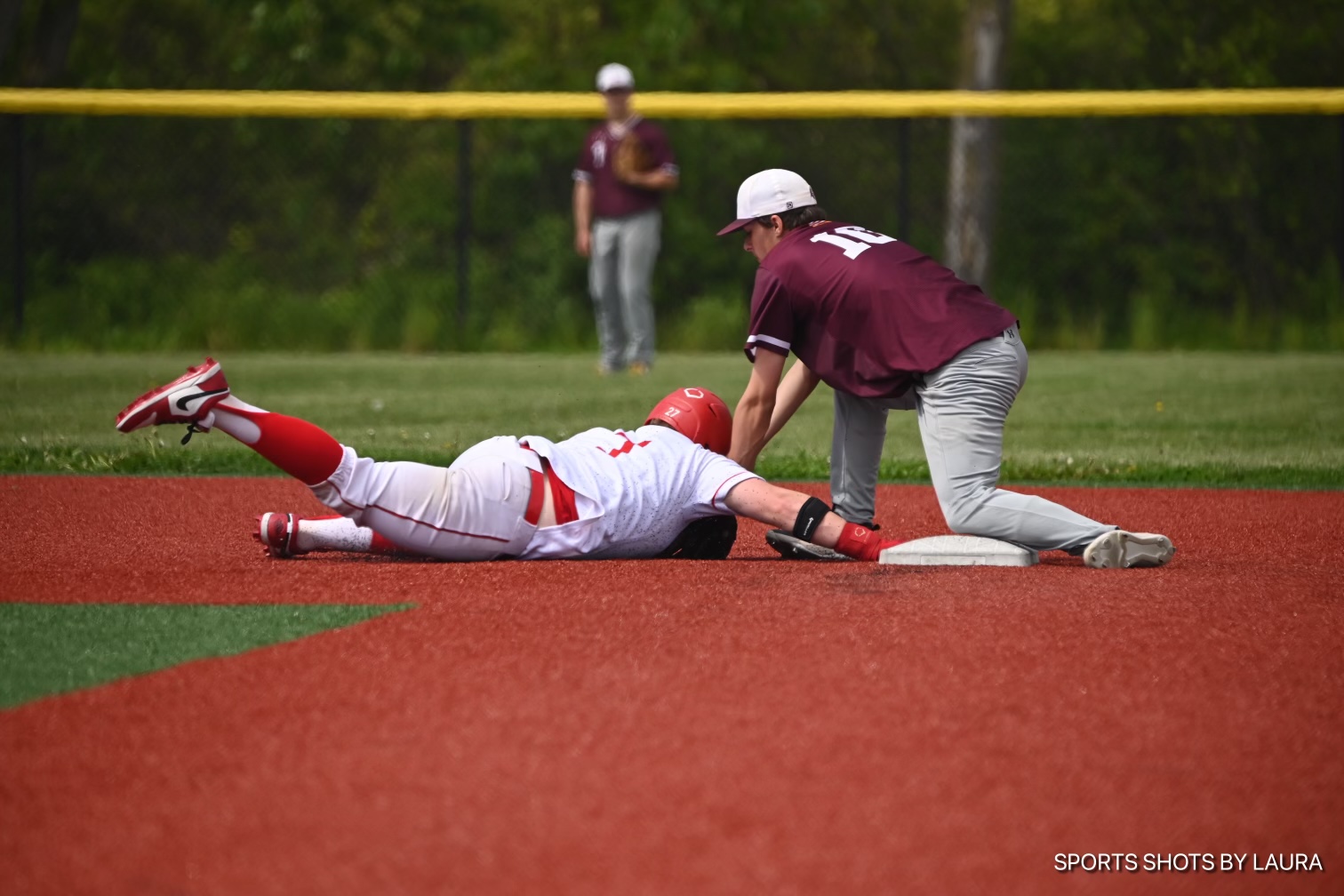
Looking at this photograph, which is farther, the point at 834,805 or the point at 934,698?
the point at 934,698

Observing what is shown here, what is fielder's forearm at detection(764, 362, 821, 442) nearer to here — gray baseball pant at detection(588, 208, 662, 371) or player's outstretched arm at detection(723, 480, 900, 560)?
player's outstretched arm at detection(723, 480, 900, 560)

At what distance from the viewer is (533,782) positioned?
3162 mm

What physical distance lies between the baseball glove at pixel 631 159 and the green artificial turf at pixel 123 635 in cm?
899

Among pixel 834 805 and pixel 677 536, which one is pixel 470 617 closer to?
pixel 677 536

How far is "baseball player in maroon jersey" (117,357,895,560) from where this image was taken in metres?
5.15

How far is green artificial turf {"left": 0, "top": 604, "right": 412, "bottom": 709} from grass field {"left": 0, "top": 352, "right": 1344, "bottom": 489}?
146 inches

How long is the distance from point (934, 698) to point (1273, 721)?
0.75m

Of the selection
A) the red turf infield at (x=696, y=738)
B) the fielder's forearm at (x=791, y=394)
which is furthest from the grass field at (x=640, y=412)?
the red turf infield at (x=696, y=738)

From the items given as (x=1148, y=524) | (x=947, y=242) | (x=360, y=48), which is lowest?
(x=1148, y=524)

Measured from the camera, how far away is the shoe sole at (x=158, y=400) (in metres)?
4.98

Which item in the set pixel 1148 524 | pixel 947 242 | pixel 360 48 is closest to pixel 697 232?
pixel 947 242

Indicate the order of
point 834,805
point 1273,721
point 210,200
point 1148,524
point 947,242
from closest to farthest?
point 834,805 → point 1273,721 → point 1148,524 → point 947,242 → point 210,200

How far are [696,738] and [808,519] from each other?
2077 mm

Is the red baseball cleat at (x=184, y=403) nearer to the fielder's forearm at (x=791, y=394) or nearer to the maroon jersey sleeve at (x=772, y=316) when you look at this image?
the maroon jersey sleeve at (x=772, y=316)
